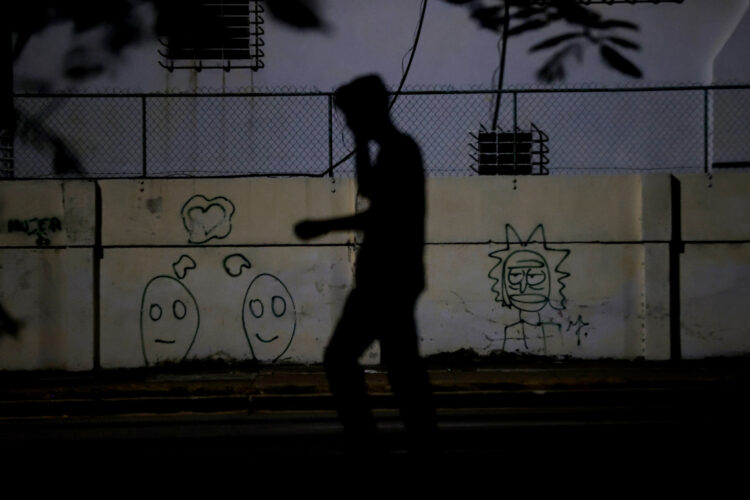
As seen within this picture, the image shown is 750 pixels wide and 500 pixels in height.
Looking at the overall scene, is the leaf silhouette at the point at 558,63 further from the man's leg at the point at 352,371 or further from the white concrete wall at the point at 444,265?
the man's leg at the point at 352,371

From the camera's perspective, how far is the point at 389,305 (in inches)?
135

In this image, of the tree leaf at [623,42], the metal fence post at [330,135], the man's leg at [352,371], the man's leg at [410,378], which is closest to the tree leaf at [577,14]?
the tree leaf at [623,42]

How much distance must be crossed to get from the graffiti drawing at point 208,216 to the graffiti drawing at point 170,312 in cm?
41

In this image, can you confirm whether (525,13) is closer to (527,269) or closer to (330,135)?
(330,135)

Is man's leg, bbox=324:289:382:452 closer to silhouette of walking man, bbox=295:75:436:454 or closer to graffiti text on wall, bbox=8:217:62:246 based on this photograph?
silhouette of walking man, bbox=295:75:436:454

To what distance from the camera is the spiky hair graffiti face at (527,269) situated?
7.80 metres

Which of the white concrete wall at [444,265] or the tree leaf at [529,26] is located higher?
the tree leaf at [529,26]

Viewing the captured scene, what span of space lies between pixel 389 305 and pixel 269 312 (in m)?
4.65

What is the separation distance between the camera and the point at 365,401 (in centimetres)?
340

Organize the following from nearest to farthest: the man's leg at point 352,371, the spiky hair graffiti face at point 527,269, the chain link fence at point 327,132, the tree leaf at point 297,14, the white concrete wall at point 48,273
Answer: the man's leg at point 352,371 < the white concrete wall at point 48,273 < the spiky hair graffiti face at point 527,269 < the chain link fence at point 327,132 < the tree leaf at point 297,14

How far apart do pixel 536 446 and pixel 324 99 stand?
5.51m

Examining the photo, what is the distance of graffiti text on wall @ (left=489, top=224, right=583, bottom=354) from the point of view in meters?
7.80

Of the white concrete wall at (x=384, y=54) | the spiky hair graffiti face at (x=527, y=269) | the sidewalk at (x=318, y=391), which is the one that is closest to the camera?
the sidewalk at (x=318, y=391)

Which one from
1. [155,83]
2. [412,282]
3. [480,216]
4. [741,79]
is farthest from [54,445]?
[741,79]
